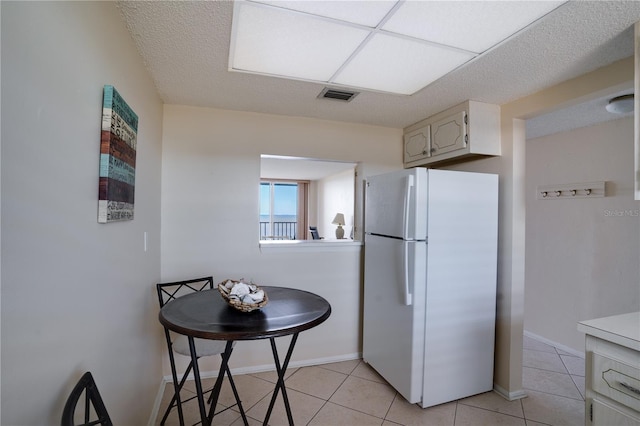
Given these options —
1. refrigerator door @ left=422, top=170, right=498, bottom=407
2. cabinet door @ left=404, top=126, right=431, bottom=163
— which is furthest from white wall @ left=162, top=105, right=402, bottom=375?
refrigerator door @ left=422, top=170, right=498, bottom=407

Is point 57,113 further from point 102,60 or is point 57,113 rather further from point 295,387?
point 295,387

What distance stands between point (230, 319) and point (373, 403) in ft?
4.84

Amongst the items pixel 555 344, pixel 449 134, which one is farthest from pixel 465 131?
pixel 555 344

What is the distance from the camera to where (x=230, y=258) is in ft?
8.47

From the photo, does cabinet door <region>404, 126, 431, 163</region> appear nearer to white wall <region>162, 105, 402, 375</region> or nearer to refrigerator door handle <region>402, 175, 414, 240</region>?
white wall <region>162, 105, 402, 375</region>

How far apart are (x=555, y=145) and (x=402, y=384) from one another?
2.98 meters

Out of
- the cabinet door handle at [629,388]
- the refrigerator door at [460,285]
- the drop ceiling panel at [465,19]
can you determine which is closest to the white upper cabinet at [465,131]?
the refrigerator door at [460,285]

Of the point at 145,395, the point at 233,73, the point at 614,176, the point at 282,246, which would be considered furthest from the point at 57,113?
the point at 614,176

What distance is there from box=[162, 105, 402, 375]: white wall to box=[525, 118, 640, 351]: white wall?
2.14 metres

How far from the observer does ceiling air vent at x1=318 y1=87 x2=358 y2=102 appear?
2.19 metres

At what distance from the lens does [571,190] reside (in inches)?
122

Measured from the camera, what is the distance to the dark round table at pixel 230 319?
1.28 m

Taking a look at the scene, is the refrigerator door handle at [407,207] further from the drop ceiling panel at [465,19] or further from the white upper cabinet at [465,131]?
the drop ceiling panel at [465,19]

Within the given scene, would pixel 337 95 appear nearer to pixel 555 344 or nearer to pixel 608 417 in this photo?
pixel 608 417
